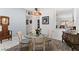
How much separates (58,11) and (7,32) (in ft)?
3.43

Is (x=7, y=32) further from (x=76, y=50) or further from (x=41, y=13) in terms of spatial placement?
(x=76, y=50)

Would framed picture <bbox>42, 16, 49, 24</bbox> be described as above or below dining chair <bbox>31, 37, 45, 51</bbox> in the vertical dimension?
above

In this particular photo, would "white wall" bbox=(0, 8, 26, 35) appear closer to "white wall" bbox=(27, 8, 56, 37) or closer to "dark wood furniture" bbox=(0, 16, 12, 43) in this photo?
"dark wood furniture" bbox=(0, 16, 12, 43)

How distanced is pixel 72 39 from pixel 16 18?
3.72 feet

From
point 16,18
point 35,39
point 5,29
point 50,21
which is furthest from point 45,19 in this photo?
point 5,29

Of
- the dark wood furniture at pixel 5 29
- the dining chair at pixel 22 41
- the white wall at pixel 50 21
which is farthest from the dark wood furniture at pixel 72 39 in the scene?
the dark wood furniture at pixel 5 29

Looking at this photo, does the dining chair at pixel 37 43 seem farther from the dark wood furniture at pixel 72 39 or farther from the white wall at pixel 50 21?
the dark wood furniture at pixel 72 39

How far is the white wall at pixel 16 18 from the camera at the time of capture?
2479 mm

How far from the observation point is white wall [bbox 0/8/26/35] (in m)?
2.48

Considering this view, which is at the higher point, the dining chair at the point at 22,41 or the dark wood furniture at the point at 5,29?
the dark wood furniture at the point at 5,29

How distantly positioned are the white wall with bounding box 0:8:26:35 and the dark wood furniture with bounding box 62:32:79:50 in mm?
786

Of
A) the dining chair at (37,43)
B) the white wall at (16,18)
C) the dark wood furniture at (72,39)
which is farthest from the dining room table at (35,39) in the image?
the dark wood furniture at (72,39)

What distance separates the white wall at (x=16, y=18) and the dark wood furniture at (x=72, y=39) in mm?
786

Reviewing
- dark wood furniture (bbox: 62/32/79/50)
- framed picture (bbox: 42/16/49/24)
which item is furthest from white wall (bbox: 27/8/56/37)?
dark wood furniture (bbox: 62/32/79/50)
